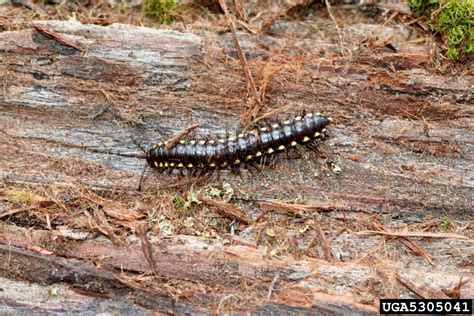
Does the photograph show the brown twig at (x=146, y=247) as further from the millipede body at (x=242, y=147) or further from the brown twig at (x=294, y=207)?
the brown twig at (x=294, y=207)

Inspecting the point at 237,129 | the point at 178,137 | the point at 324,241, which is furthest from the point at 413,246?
the point at 178,137

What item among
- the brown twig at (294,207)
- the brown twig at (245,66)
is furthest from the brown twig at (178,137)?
the brown twig at (294,207)

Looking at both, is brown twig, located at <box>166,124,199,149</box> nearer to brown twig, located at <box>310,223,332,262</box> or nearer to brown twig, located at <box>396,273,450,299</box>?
brown twig, located at <box>310,223,332,262</box>

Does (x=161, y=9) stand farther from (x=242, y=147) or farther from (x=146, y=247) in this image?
(x=146, y=247)

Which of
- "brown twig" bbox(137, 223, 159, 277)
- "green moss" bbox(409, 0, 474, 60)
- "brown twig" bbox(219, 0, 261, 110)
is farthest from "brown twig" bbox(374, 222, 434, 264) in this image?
"brown twig" bbox(137, 223, 159, 277)

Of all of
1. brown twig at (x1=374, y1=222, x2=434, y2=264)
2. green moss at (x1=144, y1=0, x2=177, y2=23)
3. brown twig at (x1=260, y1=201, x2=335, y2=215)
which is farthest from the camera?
green moss at (x1=144, y1=0, x2=177, y2=23)

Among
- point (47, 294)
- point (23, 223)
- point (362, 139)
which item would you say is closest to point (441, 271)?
point (362, 139)

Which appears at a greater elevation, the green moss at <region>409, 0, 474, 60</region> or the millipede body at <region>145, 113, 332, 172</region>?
the green moss at <region>409, 0, 474, 60</region>
